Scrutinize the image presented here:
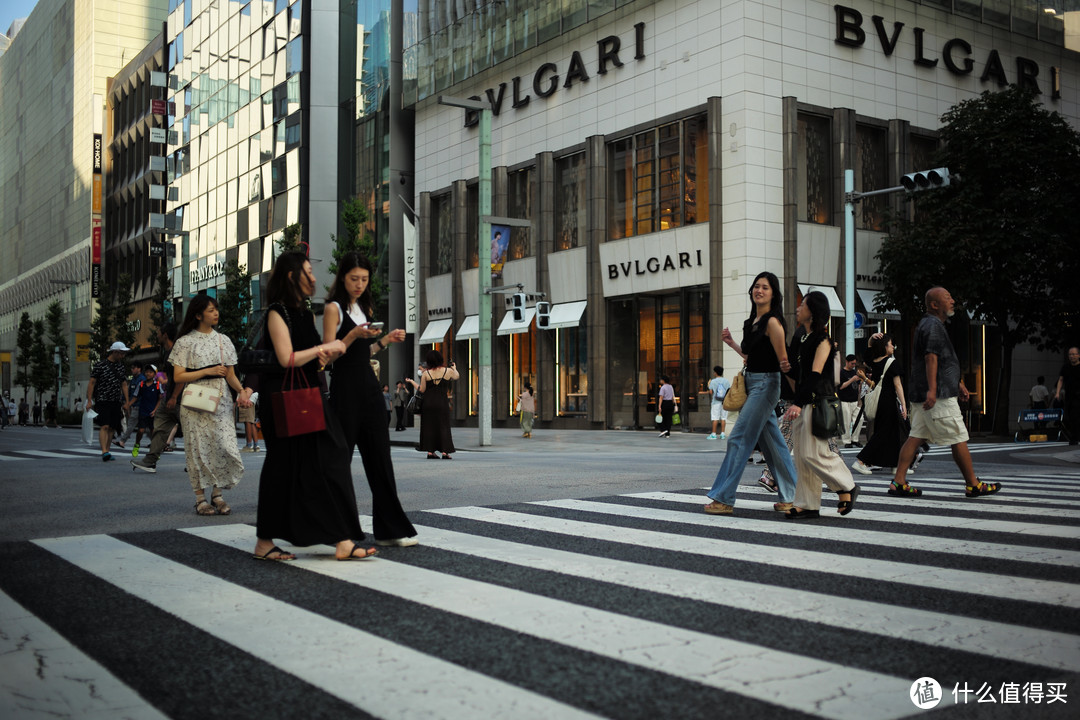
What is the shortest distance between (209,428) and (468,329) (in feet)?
100

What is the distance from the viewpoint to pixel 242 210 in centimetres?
5666

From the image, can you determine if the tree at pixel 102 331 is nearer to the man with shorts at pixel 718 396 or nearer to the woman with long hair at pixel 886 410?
the man with shorts at pixel 718 396

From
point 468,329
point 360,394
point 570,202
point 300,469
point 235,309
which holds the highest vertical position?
point 570,202

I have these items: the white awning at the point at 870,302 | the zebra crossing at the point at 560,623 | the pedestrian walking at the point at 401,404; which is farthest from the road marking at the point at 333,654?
the pedestrian walking at the point at 401,404

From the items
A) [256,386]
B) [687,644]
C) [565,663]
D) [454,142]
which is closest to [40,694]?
[565,663]

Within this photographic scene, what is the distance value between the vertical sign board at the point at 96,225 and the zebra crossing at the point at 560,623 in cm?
7952

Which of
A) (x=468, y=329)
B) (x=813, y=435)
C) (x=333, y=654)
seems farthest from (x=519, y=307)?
(x=333, y=654)

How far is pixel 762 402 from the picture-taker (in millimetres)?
8023

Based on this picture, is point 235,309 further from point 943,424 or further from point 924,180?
point 943,424

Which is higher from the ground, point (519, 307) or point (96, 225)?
point (96, 225)

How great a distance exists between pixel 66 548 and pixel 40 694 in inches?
139

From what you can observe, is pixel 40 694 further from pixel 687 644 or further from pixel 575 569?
pixel 575 569

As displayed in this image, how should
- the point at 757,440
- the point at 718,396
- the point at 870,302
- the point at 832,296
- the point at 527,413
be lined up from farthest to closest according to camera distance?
the point at 870,302, the point at 832,296, the point at 527,413, the point at 718,396, the point at 757,440

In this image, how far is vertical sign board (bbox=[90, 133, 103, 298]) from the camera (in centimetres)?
7979
